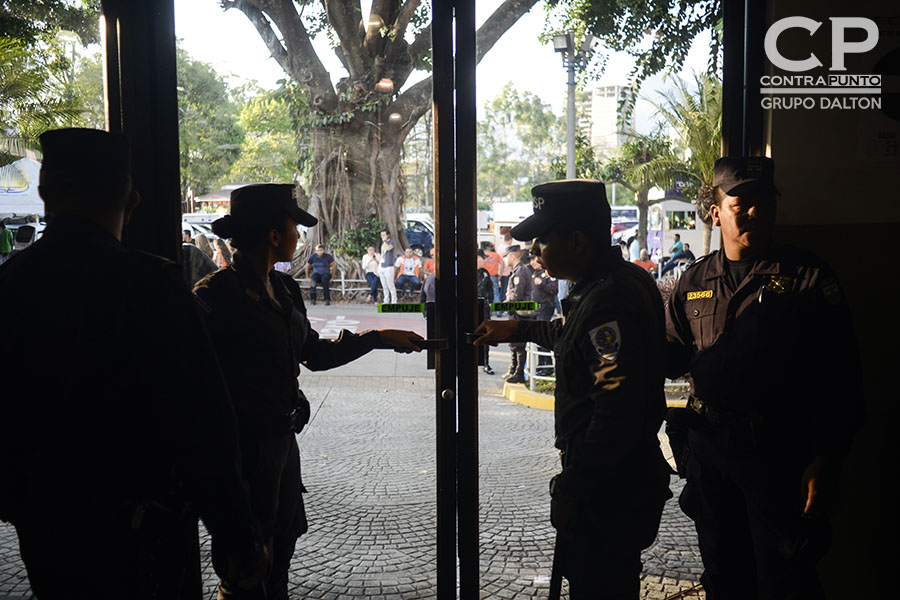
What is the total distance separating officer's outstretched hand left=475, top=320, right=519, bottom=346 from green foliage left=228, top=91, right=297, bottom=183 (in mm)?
1056

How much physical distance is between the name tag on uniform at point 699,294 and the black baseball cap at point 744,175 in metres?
0.38

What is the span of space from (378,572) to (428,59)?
2421mm

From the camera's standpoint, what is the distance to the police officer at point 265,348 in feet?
8.00

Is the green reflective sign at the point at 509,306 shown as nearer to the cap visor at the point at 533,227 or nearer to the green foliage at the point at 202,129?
the cap visor at the point at 533,227

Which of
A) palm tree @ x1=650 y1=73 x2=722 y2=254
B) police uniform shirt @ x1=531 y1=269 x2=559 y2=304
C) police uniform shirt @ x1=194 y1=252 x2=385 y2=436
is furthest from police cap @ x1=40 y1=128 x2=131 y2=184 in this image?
police uniform shirt @ x1=531 y1=269 x2=559 y2=304

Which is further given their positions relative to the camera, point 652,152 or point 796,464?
point 652,152

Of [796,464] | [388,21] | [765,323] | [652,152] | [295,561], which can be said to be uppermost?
[388,21]

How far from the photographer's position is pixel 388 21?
9.89 ft

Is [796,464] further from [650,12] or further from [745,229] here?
[650,12]

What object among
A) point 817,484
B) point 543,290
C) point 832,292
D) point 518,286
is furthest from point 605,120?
point 543,290

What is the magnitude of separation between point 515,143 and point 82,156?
71.8 inches

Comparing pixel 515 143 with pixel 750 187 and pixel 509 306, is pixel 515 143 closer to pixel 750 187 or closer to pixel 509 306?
pixel 509 306

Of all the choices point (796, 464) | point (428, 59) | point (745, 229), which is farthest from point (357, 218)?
point (796, 464)

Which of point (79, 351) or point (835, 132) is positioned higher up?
point (835, 132)
